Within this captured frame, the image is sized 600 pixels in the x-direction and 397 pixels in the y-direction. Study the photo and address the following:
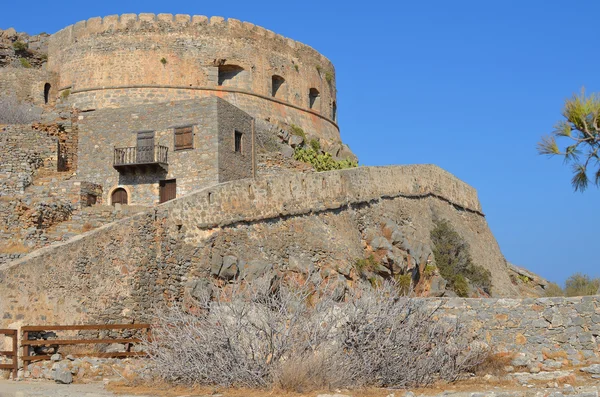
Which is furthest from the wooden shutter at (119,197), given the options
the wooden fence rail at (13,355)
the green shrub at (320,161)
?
the wooden fence rail at (13,355)

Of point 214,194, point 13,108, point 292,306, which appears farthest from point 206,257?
point 13,108

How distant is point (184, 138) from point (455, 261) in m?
9.27

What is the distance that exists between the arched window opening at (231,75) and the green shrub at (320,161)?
14.4ft

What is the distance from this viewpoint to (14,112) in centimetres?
2927

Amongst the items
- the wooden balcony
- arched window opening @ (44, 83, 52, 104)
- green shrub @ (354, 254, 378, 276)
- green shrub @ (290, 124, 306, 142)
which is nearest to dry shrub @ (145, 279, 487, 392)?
green shrub @ (354, 254, 378, 276)

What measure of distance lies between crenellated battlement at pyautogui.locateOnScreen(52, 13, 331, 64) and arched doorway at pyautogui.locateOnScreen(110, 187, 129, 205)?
8.84 meters

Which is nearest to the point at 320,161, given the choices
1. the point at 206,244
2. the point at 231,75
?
the point at 231,75

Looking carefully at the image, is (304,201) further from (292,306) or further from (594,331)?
(594,331)

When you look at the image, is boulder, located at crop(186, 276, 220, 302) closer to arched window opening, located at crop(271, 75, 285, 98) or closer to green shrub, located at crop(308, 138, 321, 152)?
green shrub, located at crop(308, 138, 321, 152)

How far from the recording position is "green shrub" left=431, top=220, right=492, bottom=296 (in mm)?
23891

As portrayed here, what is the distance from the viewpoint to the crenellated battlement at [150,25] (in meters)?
31.0

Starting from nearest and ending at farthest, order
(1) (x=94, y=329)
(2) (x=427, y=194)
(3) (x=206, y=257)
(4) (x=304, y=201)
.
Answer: (1) (x=94, y=329) < (3) (x=206, y=257) < (4) (x=304, y=201) < (2) (x=427, y=194)

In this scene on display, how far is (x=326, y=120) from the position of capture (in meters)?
36.8

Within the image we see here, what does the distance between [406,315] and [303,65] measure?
77.9 ft
